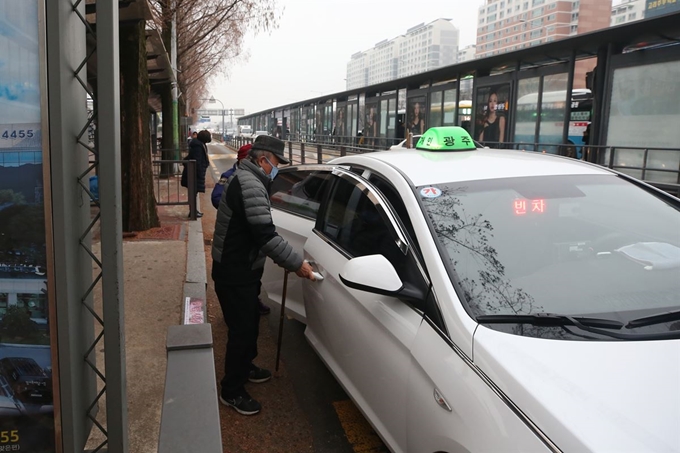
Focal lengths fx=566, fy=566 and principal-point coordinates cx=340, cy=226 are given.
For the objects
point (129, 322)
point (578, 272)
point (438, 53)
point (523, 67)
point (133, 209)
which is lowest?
point (129, 322)

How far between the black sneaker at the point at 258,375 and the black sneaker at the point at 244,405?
0.44 meters

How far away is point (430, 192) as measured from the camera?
9.87 ft

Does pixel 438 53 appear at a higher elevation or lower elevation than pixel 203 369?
higher

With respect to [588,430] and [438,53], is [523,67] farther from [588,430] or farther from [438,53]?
[438,53]

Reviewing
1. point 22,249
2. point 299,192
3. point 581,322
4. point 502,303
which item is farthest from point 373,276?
point 299,192

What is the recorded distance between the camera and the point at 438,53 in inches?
4520

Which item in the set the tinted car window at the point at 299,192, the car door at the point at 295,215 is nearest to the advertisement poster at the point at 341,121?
the tinted car window at the point at 299,192

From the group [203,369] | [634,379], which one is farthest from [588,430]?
[203,369]

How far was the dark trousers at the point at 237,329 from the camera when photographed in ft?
12.4

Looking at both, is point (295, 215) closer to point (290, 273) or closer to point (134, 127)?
point (290, 273)

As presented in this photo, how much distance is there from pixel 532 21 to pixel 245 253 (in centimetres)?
9658

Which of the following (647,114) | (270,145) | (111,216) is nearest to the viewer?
(111,216)

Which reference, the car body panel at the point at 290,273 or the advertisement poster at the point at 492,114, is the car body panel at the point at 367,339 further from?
the advertisement poster at the point at 492,114

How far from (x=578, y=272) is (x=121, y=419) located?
2.02 meters
